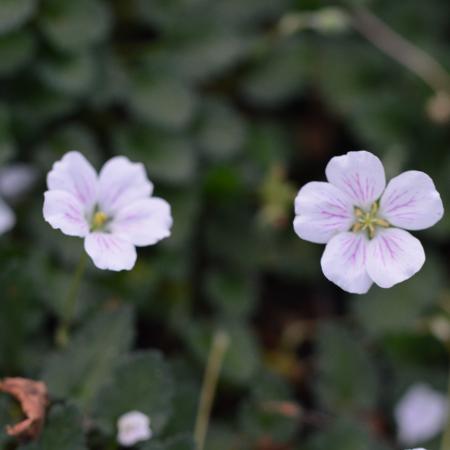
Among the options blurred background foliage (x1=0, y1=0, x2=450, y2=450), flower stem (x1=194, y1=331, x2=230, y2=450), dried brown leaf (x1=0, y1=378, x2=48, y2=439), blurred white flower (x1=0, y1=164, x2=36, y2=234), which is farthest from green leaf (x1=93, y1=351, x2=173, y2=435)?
blurred white flower (x1=0, y1=164, x2=36, y2=234)

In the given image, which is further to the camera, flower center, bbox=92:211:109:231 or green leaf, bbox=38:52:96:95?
green leaf, bbox=38:52:96:95

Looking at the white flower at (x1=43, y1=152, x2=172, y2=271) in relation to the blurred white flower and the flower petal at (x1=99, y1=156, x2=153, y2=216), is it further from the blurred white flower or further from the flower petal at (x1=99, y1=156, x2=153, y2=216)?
the blurred white flower

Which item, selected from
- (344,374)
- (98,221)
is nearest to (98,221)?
(98,221)

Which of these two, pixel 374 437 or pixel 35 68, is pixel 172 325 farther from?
pixel 35 68

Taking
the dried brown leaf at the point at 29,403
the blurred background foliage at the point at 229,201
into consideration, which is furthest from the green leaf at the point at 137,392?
the dried brown leaf at the point at 29,403

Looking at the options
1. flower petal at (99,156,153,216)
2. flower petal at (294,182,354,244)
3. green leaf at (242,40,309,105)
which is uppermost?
green leaf at (242,40,309,105)

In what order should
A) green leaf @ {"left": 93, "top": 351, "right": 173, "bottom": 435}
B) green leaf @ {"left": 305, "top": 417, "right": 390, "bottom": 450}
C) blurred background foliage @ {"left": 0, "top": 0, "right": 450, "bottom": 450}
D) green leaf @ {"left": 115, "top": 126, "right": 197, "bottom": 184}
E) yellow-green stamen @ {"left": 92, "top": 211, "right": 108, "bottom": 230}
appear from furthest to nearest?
green leaf @ {"left": 115, "top": 126, "right": 197, "bottom": 184} < blurred background foliage @ {"left": 0, "top": 0, "right": 450, "bottom": 450} < green leaf @ {"left": 305, "top": 417, "right": 390, "bottom": 450} < green leaf @ {"left": 93, "top": 351, "right": 173, "bottom": 435} < yellow-green stamen @ {"left": 92, "top": 211, "right": 108, "bottom": 230}

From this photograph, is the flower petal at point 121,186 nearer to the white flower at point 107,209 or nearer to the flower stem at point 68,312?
the white flower at point 107,209

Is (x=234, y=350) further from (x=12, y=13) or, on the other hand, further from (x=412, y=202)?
(x=12, y=13)

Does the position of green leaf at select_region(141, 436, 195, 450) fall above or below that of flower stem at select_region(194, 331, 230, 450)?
below
